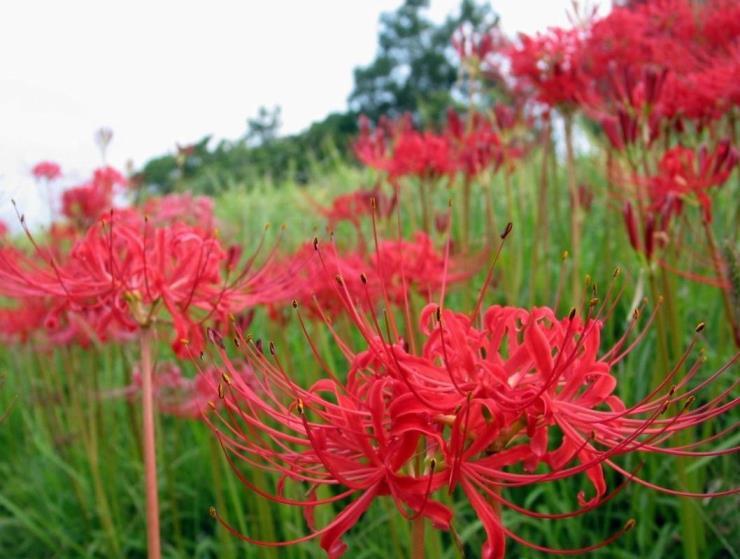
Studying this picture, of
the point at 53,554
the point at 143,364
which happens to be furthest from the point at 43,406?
the point at 143,364

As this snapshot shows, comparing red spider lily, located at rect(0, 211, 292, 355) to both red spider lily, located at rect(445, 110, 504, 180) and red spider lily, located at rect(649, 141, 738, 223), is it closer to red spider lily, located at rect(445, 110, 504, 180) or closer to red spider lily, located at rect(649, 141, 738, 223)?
red spider lily, located at rect(649, 141, 738, 223)

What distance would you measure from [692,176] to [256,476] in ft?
5.60

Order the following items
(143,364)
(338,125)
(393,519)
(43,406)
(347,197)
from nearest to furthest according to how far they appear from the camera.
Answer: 1. (143,364)
2. (393,519)
3. (347,197)
4. (43,406)
5. (338,125)

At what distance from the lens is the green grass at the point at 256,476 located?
2541 mm

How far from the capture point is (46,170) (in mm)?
4879

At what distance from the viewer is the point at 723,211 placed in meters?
4.39

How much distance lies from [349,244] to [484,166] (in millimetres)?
1522

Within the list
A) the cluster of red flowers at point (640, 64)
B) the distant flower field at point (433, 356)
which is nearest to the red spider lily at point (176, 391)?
the distant flower field at point (433, 356)

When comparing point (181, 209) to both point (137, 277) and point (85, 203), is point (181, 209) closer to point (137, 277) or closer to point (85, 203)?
point (85, 203)

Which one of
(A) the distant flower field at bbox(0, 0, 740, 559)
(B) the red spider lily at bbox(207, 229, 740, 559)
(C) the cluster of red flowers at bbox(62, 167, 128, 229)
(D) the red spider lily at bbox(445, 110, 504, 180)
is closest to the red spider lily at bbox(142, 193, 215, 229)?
(A) the distant flower field at bbox(0, 0, 740, 559)

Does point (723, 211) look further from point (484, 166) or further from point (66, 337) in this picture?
point (66, 337)

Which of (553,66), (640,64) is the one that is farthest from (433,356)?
(640,64)

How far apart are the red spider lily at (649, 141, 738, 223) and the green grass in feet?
0.91

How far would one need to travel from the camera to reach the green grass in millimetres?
2541
